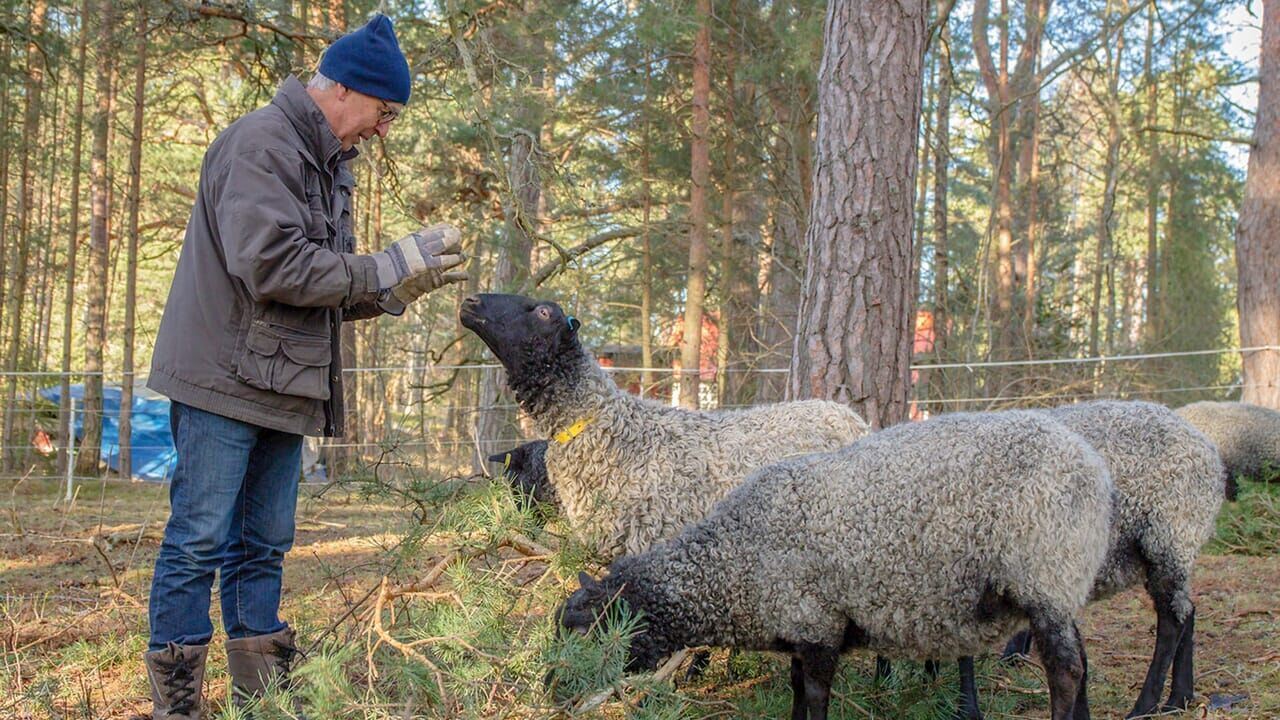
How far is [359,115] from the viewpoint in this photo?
11.7ft

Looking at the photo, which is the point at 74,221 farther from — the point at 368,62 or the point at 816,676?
the point at 816,676

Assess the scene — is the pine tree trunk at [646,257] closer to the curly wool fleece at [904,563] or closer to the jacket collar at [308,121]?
the curly wool fleece at [904,563]

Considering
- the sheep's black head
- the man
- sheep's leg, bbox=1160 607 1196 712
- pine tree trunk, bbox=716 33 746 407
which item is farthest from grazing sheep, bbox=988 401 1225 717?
pine tree trunk, bbox=716 33 746 407

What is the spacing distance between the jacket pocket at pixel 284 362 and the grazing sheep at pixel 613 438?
4.39ft

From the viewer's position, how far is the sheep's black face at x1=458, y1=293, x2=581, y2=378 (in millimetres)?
4723

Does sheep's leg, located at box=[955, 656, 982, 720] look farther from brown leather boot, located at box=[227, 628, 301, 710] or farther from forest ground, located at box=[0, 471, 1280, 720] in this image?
brown leather boot, located at box=[227, 628, 301, 710]

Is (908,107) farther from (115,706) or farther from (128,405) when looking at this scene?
(128,405)

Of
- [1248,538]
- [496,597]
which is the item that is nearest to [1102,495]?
[496,597]

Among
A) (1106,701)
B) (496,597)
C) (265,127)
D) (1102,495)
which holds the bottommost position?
(1106,701)

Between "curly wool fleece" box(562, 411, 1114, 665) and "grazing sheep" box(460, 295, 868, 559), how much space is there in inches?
35.7

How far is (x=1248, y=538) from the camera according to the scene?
7.82 m

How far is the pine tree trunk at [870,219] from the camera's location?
5.76 meters

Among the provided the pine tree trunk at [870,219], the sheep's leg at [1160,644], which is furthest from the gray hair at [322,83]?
the sheep's leg at [1160,644]

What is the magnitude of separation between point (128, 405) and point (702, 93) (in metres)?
8.47
